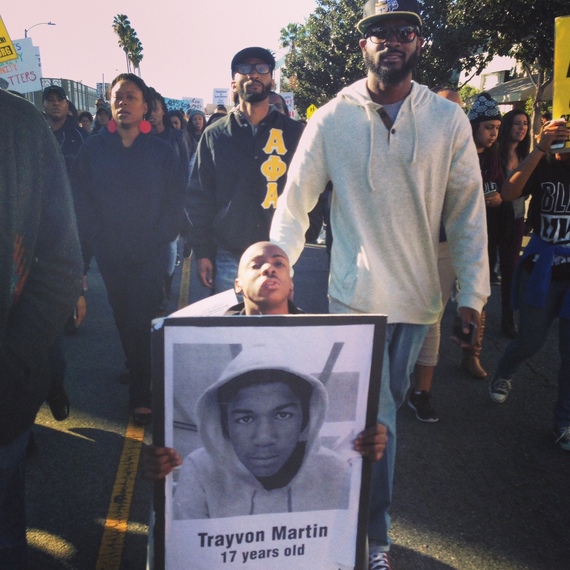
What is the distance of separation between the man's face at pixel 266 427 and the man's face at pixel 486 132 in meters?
3.54

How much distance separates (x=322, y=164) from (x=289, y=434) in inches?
48.0

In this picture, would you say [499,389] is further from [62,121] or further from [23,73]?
[23,73]

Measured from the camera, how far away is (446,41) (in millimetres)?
26688

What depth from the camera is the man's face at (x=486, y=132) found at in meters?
4.58

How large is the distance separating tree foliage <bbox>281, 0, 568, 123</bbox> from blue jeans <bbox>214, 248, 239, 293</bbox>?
16.4 feet

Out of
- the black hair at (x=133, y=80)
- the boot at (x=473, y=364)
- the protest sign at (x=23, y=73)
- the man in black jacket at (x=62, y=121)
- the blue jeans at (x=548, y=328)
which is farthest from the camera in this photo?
the protest sign at (x=23, y=73)

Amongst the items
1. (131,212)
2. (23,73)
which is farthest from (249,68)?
(23,73)

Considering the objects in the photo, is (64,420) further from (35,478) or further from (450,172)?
(450,172)

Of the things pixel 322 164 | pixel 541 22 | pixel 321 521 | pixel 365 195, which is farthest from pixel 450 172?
pixel 541 22

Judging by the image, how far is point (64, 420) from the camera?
3.86 m

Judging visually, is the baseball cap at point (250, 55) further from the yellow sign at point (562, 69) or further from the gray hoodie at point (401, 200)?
the yellow sign at point (562, 69)

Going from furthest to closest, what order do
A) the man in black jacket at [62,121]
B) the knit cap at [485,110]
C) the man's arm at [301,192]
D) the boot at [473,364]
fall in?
the man in black jacket at [62,121], the boot at [473,364], the knit cap at [485,110], the man's arm at [301,192]

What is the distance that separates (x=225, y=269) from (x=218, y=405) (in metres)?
2.02

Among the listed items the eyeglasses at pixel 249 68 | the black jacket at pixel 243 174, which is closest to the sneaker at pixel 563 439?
the black jacket at pixel 243 174
